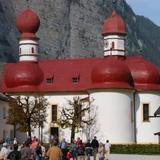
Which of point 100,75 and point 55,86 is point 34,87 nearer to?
point 55,86

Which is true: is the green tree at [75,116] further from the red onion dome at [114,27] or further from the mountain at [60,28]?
the mountain at [60,28]

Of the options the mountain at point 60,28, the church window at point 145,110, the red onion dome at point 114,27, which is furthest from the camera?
the mountain at point 60,28

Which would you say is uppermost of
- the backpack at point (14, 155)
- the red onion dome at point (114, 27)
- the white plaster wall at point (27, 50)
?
the red onion dome at point (114, 27)

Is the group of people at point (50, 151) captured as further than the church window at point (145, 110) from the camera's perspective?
No

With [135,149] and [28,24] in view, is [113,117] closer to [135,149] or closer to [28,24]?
[135,149]

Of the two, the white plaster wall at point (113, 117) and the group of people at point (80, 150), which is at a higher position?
the white plaster wall at point (113, 117)

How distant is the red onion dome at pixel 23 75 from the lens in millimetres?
82188

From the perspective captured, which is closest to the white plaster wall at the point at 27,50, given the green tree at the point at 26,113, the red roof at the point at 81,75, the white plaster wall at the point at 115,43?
the red roof at the point at 81,75

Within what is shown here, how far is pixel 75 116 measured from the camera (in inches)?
3022

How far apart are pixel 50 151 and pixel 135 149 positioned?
40176 mm

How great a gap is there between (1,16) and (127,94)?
291ft

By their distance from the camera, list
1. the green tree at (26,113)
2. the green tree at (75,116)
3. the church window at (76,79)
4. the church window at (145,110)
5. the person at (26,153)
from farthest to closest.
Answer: the church window at (76,79) → the church window at (145,110) → the green tree at (75,116) → the green tree at (26,113) → the person at (26,153)

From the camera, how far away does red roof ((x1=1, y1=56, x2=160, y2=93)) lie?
253 feet

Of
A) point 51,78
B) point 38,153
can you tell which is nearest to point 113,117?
point 51,78
